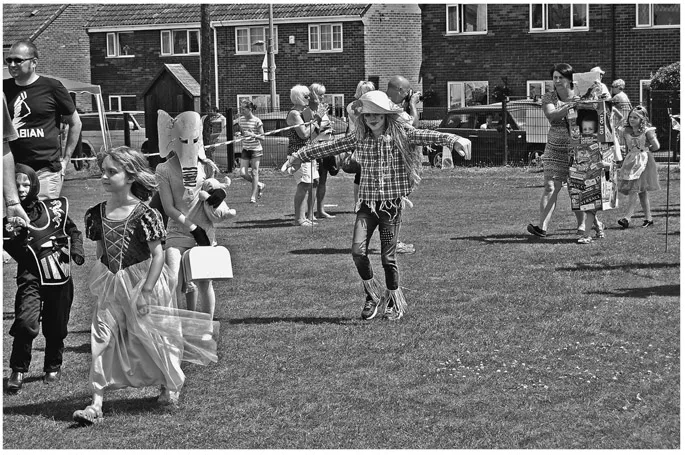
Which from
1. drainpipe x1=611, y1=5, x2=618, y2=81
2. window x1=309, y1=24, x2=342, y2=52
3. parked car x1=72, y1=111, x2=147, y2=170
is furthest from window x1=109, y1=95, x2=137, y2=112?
drainpipe x1=611, y1=5, x2=618, y2=81

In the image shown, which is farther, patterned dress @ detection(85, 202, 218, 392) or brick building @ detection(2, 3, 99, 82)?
brick building @ detection(2, 3, 99, 82)

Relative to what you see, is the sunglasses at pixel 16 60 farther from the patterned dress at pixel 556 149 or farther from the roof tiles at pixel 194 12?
the roof tiles at pixel 194 12

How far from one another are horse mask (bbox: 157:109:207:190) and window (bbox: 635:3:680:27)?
31.8 metres

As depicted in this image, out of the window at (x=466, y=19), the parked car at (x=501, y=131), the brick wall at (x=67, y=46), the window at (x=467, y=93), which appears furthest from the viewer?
the brick wall at (x=67, y=46)

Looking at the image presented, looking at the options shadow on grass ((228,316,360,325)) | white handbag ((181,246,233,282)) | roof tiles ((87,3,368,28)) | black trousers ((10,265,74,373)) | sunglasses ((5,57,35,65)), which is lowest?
shadow on grass ((228,316,360,325))

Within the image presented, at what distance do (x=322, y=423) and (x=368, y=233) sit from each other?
3170 mm

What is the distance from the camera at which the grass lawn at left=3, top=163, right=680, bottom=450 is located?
6414 mm

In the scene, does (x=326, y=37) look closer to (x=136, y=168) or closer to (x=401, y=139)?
(x=401, y=139)

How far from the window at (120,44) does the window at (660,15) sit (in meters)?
24.7

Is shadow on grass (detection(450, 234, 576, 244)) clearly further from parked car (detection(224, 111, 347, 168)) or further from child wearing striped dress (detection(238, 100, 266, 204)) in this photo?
parked car (detection(224, 111, 347, 168))

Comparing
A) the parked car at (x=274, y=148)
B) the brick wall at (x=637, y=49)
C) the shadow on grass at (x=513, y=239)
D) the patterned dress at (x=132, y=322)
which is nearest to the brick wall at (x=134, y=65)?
the brick wall at (x=637, y=49)

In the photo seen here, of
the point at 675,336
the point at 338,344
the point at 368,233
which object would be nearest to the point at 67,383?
the point at 338,344

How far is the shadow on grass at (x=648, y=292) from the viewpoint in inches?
406

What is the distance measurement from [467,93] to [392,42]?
6888 millimetres
